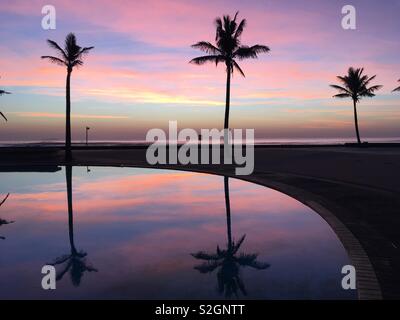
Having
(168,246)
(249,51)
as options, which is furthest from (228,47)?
(168,246)

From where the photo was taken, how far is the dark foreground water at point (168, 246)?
19.5ft

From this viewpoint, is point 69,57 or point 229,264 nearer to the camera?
point 229,264

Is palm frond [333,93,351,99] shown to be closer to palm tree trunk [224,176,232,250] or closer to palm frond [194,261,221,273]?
palm tree trunk [224,176,232,250]

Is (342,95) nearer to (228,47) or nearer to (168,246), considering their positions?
(228,47)

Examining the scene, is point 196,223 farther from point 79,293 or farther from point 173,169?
point 173,169

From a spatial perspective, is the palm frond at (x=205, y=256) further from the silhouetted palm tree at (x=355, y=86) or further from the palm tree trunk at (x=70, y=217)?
the silhouetted palm tree at (x=355, y=86)

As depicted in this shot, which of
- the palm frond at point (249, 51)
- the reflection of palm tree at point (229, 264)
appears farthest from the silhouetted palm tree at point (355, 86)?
the reflection of palm tree at point (229, 264)

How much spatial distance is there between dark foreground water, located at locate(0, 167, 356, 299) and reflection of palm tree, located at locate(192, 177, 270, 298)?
0.02 meters

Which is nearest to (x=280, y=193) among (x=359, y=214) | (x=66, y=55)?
(x=359, y=214)

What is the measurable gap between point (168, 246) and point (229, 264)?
5.87 feet

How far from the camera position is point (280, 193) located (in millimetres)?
14641

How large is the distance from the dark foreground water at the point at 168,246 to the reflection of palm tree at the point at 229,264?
20 millimetres

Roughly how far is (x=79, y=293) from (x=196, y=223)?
16.6ft

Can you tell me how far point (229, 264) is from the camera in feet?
23.5
